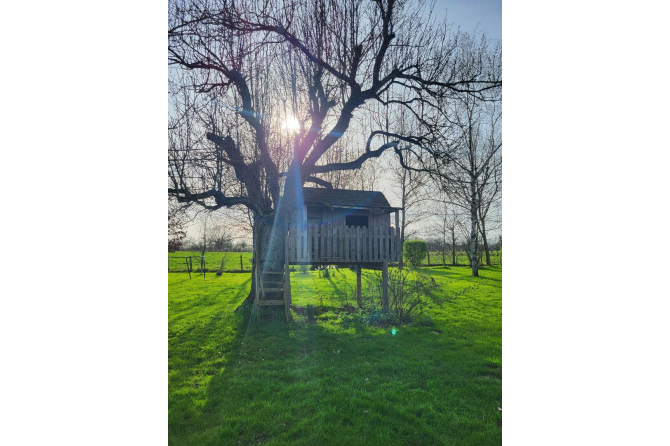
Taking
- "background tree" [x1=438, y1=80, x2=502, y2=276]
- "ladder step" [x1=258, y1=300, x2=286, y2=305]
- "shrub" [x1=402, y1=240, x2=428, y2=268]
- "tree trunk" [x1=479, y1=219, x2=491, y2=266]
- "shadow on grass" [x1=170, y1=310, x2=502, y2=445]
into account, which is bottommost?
"shadow on grass" [x1=170, y1=310, x2=502, y2=445]

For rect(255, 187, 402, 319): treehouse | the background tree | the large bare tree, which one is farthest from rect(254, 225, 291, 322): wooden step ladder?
the background tree

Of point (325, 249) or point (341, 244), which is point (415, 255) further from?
point (325, 249)

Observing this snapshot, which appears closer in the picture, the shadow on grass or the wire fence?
the shadow on grass

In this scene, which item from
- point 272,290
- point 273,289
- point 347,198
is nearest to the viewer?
point 273,289

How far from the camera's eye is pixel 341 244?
5.98 meters

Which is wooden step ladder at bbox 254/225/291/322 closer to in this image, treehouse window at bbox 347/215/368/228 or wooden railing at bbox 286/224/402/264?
wooden railing at bbox 286/224/402/264

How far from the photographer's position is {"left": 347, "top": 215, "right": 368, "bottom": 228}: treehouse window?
8641 mm

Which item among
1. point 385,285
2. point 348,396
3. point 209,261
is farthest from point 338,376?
point 385,285

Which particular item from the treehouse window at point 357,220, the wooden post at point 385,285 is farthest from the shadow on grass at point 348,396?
the treehouse window at point 357,220

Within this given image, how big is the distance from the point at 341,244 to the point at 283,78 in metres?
3.19

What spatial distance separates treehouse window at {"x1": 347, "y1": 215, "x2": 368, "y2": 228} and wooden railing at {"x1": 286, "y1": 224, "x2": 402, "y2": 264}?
2298mm

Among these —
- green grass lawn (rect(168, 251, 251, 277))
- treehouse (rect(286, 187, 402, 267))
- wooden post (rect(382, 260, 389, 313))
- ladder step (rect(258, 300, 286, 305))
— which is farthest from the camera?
wooden post (rect(382, 260, 389, 313))
